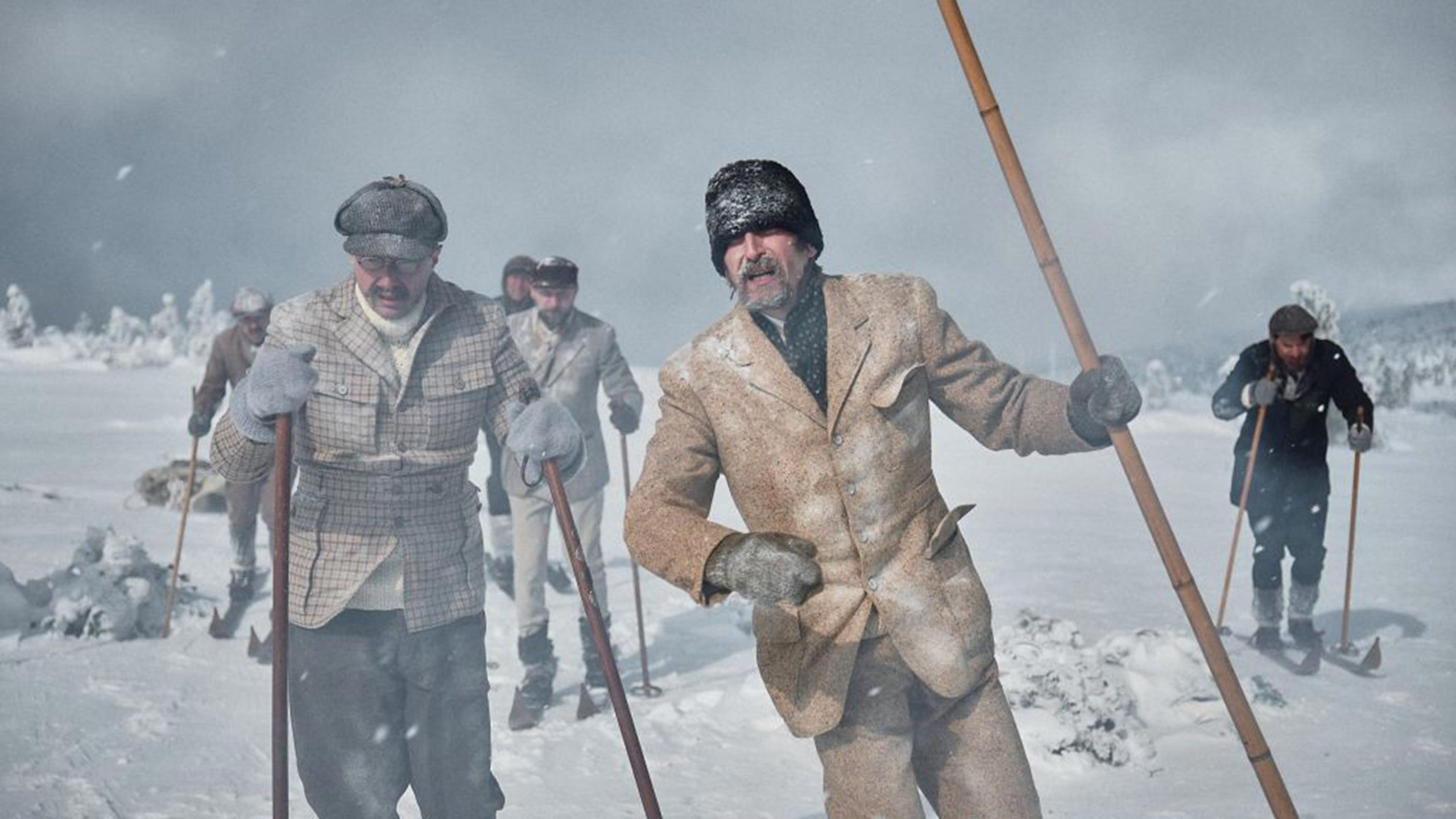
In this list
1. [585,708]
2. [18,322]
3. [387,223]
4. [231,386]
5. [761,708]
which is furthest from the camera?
[18,322]

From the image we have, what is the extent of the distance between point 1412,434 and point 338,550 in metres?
22.6

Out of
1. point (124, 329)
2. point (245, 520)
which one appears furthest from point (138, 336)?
point (245, 520)

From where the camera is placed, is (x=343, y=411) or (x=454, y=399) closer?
(x=343, y=411)

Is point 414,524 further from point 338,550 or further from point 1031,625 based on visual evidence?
point 1031,625

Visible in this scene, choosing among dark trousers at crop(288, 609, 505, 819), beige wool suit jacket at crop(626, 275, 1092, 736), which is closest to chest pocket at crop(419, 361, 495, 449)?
dark trousers at crop(288, 609, 505, 819)

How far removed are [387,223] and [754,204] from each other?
1.19 metres

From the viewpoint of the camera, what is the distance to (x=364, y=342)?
316 centimetres

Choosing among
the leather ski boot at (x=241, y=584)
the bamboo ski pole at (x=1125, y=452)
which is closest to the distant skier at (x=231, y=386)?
Answer: the leather ski boot at (x=241, y=584)

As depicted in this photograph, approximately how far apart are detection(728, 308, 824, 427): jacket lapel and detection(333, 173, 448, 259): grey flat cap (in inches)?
44.1

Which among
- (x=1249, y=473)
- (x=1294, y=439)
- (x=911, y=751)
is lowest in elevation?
(x=911, y=751)

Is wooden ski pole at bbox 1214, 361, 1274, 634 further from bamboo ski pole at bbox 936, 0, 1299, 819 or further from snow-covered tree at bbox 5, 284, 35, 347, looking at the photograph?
snow-covered tree at bbox 5, 284, 35, 347

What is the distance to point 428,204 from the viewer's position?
125 inches

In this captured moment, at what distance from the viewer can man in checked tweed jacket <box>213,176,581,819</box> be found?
308cm

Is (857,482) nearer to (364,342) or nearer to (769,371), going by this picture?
(769,371)
